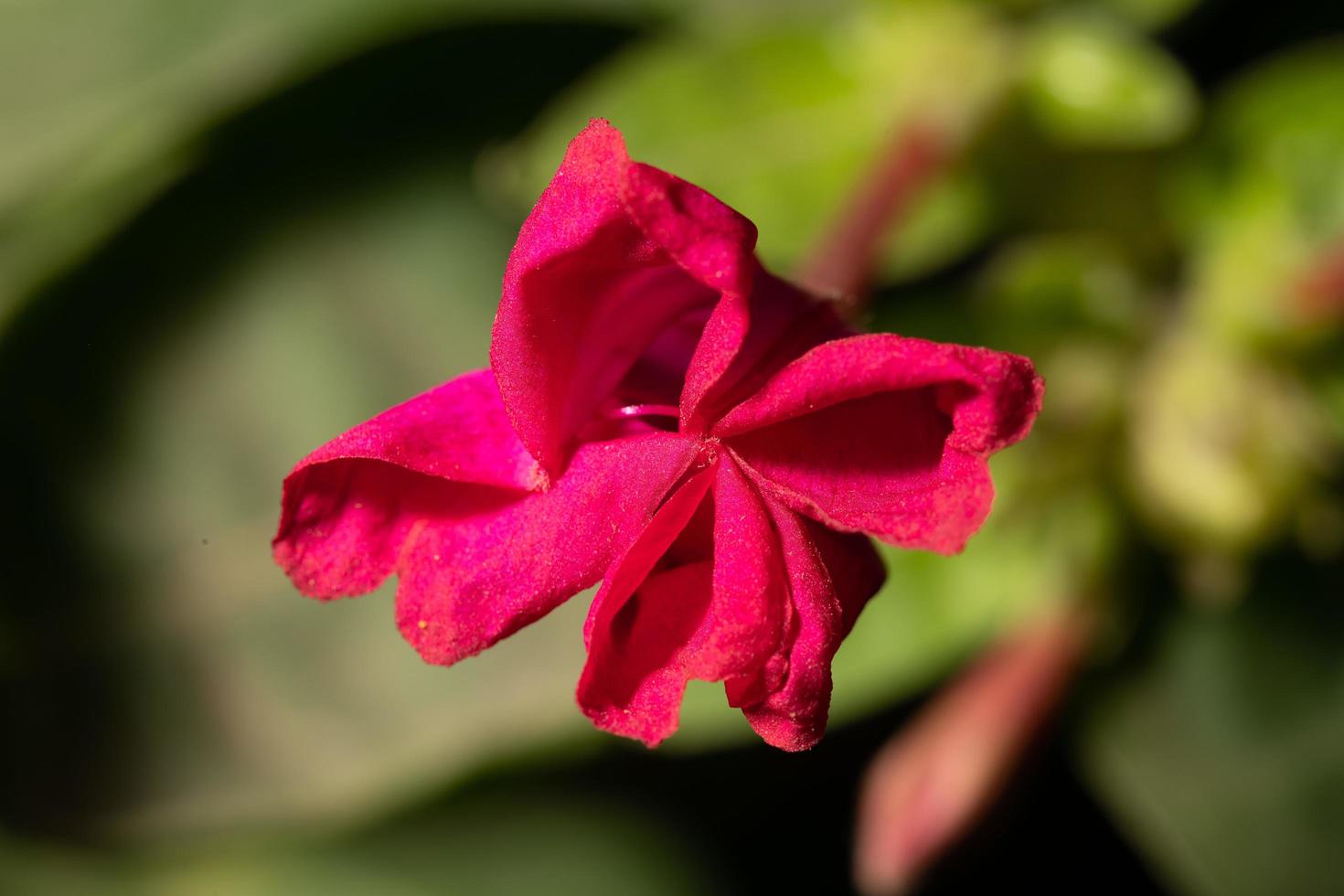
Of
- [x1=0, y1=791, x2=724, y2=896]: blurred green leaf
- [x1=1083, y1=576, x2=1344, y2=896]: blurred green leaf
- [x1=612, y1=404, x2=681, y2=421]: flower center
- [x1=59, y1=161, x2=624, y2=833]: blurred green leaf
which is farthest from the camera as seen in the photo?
[x1=0, y1=791, x2=724, y2=896]: blurred green leaf

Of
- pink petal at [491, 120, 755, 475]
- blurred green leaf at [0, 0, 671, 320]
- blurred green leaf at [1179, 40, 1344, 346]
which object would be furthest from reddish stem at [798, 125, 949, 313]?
blurred green leaf at [0, 0, 671, 320]

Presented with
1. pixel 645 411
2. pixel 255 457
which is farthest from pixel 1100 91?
pixel 255 457

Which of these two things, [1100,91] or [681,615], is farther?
[1100,91]

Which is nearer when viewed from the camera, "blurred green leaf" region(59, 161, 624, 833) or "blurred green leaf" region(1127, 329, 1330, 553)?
"blurred green leaf" region(1127, 329, 1330, 553)

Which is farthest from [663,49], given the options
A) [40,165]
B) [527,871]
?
[527,871]

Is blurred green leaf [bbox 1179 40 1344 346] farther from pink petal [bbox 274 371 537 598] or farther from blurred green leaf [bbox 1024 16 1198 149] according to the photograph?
pink petal [bbox 274 371 537 598]

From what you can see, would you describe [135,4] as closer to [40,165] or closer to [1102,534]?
[40,165]

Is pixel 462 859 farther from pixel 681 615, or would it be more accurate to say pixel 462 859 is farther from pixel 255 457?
pixel 681 615
